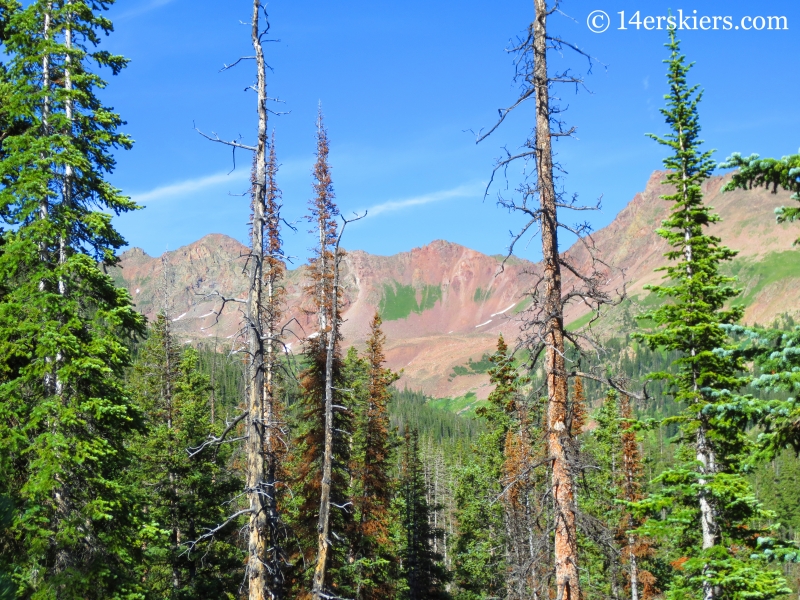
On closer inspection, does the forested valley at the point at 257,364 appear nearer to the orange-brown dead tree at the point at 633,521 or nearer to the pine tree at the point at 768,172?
the pine tree at the point at 768,172

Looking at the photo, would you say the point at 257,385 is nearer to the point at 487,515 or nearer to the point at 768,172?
the point at 768,172

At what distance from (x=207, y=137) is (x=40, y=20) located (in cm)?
465

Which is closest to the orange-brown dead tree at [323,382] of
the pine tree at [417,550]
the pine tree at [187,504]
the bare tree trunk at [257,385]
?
the pine tree at [187,504]

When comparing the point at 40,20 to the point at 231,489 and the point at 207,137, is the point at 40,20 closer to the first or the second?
the point at 207,137

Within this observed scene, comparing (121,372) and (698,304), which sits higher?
(698,304)

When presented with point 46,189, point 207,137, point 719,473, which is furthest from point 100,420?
point 719,473

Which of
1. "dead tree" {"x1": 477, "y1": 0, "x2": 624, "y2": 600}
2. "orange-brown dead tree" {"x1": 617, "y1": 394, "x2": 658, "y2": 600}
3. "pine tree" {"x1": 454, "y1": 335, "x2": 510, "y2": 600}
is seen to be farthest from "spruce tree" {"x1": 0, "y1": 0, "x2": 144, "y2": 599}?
"orange-brown dead tree" {"x1": 617, "y1": 394, "x2": 658, "y2": 600}

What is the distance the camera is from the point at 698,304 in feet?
44.8

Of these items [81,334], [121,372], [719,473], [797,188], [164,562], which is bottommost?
[164,562]

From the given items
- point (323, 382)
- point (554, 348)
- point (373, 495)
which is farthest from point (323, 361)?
point (554, 348)

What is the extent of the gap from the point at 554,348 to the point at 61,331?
8933 millimetres

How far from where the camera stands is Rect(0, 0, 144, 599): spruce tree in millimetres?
10617

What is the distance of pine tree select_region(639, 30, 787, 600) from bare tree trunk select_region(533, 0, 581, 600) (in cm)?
453

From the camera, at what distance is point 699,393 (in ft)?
45.3
